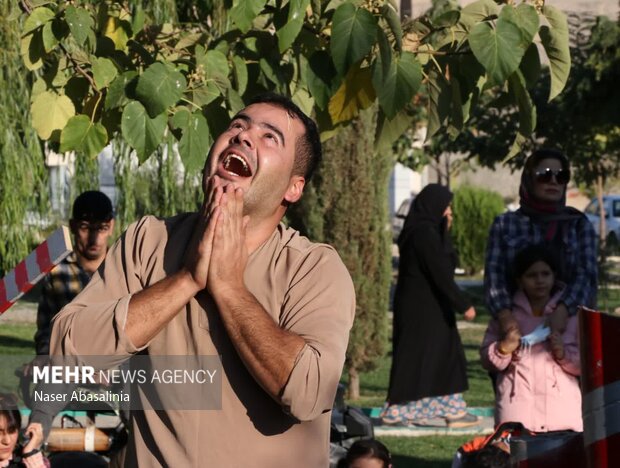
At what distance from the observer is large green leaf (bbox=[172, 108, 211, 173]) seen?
4559 millimetres

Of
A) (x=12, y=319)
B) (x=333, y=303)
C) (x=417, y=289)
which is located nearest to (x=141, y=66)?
(x=333, y=303)

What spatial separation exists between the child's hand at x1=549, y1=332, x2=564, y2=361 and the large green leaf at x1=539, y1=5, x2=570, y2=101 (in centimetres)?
185

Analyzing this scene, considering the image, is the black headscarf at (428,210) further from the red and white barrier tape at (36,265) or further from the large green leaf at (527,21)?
the red and white barrier tape at (36,265)

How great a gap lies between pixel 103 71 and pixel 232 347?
7.44ft

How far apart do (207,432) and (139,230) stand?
535 millimetres

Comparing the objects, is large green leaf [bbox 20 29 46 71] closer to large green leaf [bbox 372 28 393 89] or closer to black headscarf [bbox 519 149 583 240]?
large green leaf [bbox 372 28 393 89]

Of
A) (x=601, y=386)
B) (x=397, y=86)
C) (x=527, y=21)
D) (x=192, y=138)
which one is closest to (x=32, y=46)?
(x=192, y=138)

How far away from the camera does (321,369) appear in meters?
2.74

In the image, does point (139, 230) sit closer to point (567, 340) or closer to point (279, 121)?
point (279, 121)

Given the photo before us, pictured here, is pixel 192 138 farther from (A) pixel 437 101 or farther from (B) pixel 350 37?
(A) pixel 437 101

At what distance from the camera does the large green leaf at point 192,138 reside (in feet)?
15.0

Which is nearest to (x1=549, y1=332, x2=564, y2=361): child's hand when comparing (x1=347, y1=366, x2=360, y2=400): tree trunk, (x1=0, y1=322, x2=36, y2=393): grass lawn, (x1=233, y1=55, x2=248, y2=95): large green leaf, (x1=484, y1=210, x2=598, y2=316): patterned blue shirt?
(x1=484, y1=210, x2=598, y2=316): patterned blue shirt

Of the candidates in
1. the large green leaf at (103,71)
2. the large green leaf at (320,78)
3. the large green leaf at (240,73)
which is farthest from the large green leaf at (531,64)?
the large green leaf at (103,71)

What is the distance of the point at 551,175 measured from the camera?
6.48m
